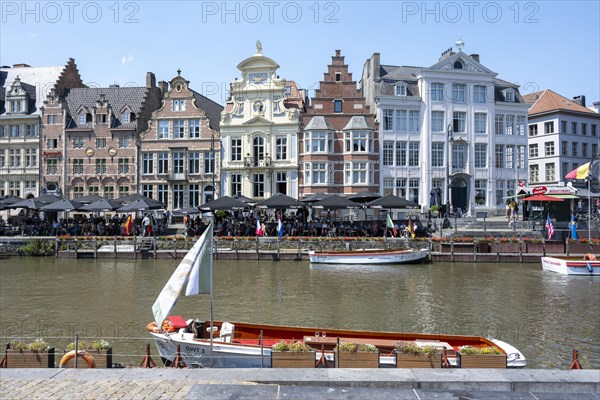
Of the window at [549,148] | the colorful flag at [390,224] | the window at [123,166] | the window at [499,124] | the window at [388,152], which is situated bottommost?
the colorful flag at [390,224]

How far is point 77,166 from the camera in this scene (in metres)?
50.1

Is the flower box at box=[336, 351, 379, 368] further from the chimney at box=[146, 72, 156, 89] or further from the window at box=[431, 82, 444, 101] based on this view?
the chimney at box=[146, 72, 156, 89]

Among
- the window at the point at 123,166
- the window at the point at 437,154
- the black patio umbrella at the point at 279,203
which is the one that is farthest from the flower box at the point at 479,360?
the window at the point at 123,166

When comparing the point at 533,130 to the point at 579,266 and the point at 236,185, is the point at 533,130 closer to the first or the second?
the point at 236,185

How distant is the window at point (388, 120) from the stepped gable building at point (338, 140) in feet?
3.35

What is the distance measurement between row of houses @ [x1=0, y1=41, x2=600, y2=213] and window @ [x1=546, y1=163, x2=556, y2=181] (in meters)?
12.4

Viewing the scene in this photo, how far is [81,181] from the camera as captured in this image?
50.0 m

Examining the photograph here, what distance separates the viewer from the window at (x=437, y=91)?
1891 inches

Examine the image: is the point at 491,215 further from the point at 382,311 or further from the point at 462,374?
the point at 462,374

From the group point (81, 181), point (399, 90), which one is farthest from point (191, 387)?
point (81, 181)

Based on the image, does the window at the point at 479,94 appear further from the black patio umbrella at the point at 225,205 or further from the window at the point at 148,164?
the window at the point at 148,164

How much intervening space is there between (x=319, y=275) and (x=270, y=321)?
10236 mm

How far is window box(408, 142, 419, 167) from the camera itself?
157 feet

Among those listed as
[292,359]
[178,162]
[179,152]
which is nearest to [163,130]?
[179,152]
